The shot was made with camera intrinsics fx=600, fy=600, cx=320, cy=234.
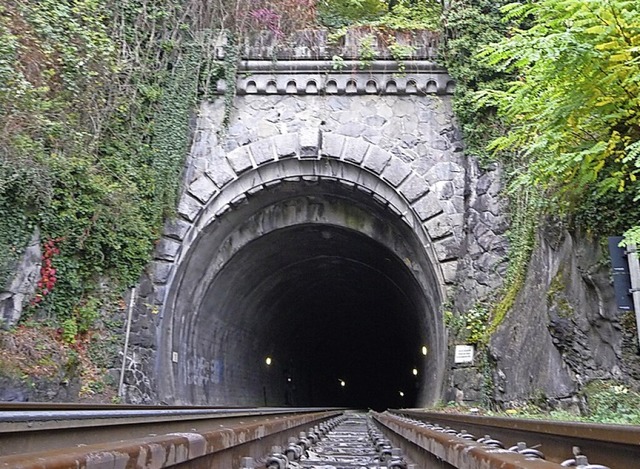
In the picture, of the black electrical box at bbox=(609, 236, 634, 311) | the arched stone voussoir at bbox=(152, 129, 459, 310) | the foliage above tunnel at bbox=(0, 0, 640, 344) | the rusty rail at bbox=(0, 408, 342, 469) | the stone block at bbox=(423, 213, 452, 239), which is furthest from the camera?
the arched stone voussoir at bbox=(152, 129, 459, 310)

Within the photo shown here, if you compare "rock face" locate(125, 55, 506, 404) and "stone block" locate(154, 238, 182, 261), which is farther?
"stone block" locate(154, 238, 182, 261)

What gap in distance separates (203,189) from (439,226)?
4942mm

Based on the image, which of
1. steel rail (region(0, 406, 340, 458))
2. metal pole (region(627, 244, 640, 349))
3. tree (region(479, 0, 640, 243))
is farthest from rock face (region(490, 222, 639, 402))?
steel rail (region(0, 406, 340, 458))

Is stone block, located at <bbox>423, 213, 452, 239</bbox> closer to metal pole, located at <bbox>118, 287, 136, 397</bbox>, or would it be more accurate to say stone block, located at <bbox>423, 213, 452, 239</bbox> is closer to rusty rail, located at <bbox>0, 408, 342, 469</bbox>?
metal pole, located at <bbox>118, 287, 136, 397</bbox>

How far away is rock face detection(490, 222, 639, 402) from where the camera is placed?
6992 mm

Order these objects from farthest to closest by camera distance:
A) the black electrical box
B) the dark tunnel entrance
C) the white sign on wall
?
the dark tunnel entrance, the white sign on wall, the black electrical box

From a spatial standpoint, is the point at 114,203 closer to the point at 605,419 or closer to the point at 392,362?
the point at 605,419

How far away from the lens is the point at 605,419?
19.3 ft

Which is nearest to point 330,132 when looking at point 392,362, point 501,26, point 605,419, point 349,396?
point 501,26

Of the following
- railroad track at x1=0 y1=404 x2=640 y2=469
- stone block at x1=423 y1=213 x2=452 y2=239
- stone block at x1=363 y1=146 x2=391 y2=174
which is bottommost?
railroad track at x1=0 y1=404 x2=640 y2=469

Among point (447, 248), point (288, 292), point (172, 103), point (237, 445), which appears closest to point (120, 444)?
point (237, 445)

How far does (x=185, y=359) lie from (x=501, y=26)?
972cm

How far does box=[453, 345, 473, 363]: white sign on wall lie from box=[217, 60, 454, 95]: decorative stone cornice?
17.9 feet

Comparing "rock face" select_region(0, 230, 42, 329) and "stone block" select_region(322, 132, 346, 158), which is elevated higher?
"stone block" select_region(322, 132, 346, 158)
